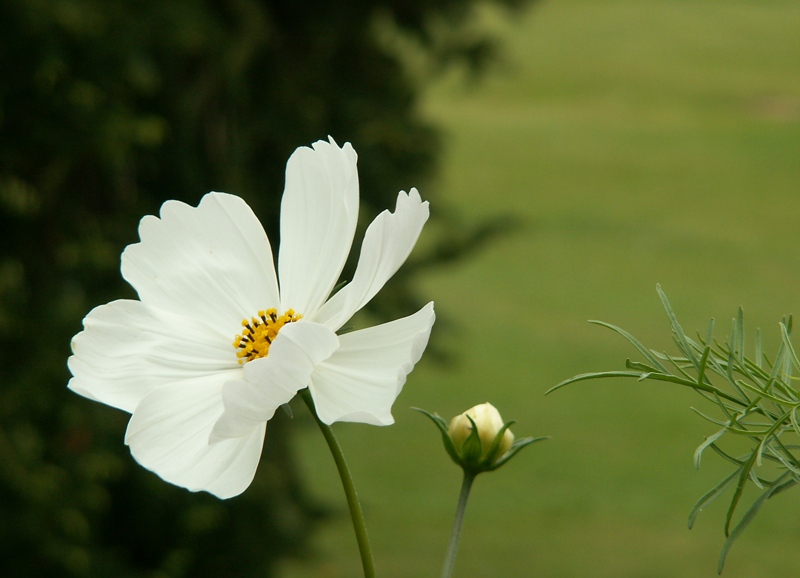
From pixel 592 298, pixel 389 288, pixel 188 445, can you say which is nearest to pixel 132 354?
pixel 188 445

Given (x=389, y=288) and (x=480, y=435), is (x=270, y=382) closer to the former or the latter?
(x=480, y=435)

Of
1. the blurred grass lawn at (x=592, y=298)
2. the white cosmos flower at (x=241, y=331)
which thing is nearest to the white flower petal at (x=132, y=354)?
the white cosmos flower at (x=241, y=331)

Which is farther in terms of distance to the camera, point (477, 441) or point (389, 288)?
point (389, 288)

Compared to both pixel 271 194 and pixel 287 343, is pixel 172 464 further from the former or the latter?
pixel 271 194

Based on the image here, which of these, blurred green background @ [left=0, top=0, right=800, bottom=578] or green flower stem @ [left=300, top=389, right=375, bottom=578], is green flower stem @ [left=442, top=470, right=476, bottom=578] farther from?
blurred green background @ [left=0, top=0, right=800, bottom=578]

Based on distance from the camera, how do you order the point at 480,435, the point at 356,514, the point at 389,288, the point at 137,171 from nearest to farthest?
the point at 356,514, the point at 480,435, the point at 137,171, the point at 389,288
